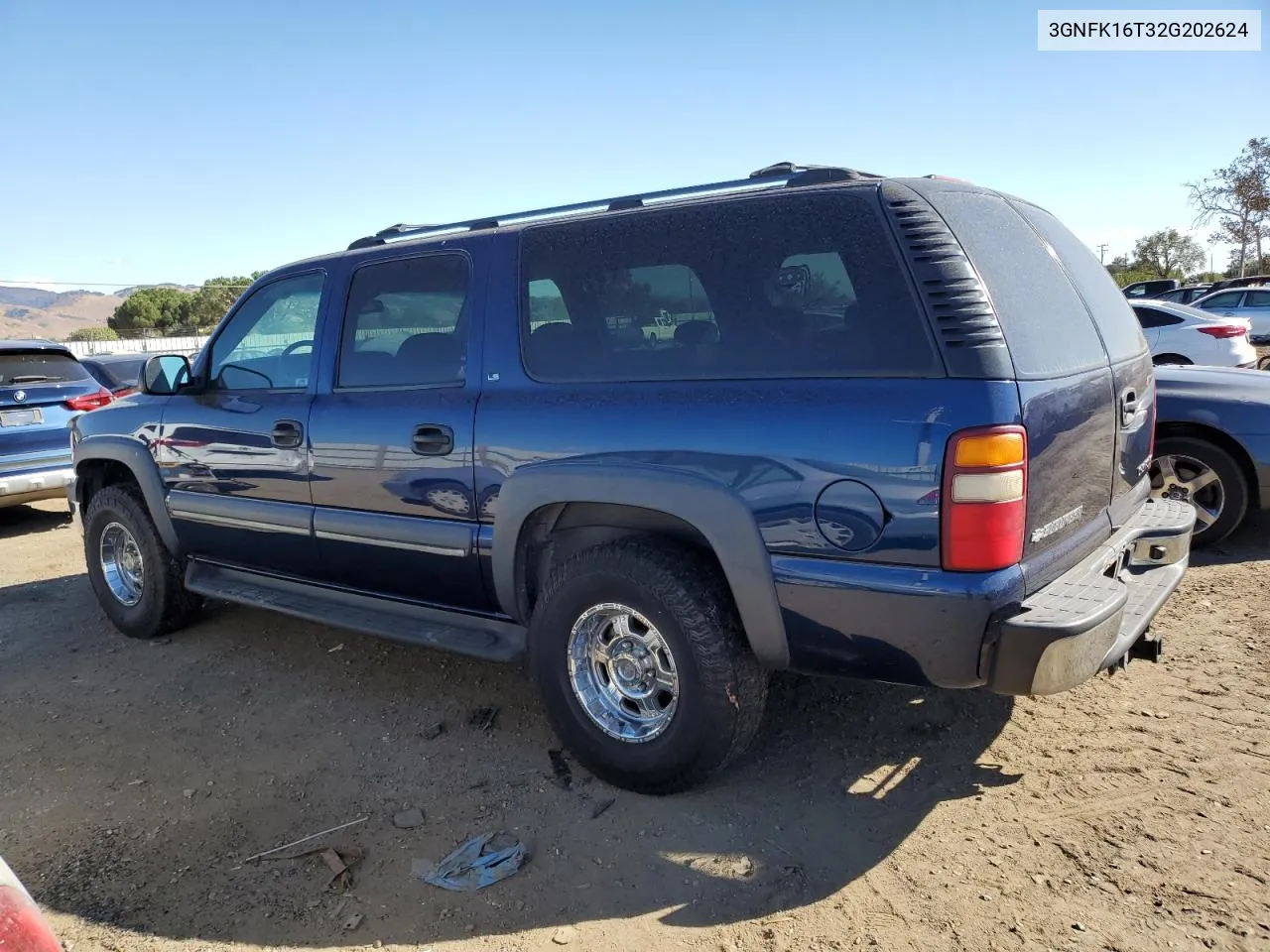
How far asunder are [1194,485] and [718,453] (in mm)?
4114

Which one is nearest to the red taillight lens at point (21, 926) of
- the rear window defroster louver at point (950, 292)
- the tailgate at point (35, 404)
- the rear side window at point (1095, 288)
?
the rear window defroster louver at point (950, 292)

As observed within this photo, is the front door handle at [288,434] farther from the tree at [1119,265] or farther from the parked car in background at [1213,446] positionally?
the tree at [1119,265]

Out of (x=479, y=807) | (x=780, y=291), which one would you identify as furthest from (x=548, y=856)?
(x=780, y=291)

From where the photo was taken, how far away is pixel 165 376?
464 centimetres

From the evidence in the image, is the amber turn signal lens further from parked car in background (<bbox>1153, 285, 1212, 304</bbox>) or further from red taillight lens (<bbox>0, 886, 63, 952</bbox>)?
parked car in background (<bbox>1153, 285, 1212, 304</bbox>)

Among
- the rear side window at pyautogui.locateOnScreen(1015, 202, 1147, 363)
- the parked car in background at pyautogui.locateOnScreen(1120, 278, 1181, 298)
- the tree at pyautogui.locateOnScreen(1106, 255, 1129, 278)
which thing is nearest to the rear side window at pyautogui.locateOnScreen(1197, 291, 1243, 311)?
the parked car in background at pyautogui.locateOnScreen(1120, 278, 1181, 298)

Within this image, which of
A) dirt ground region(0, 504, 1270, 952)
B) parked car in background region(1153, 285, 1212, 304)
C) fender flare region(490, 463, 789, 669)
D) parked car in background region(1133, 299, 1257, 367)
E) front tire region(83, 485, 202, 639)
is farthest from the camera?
parked car in background region(1153, 285, 1212, 304)

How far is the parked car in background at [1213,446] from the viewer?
5.29 m

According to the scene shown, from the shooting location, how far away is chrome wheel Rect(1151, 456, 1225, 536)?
17.9 feet

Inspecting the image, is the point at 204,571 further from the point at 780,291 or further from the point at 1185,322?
the point at 1185,322

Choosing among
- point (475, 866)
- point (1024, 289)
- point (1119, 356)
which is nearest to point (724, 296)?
point (1024, 289)

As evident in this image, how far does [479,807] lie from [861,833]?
4.25 feet

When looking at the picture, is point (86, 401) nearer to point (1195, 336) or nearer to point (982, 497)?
point (982, 497)

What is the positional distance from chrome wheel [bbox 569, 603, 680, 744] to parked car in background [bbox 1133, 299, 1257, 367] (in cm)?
1023
